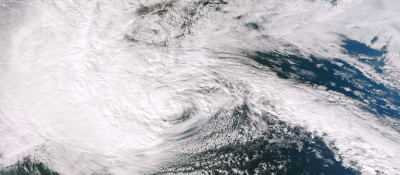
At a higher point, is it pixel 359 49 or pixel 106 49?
pixel 106 49

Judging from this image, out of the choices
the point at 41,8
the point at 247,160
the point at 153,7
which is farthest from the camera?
the point at 247,160

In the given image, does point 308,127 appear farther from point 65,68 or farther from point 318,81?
point 65,68

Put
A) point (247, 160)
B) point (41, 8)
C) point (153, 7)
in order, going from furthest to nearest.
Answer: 1. point (247, 160)
2. point (153, 7)
3. point (41, 8)

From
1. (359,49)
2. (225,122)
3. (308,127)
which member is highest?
(359,49)

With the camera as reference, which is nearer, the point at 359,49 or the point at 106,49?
the point at 106,49

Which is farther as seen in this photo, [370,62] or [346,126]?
[370,62]

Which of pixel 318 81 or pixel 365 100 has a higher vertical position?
pixel 318 81

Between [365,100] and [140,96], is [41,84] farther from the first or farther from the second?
[365,100]

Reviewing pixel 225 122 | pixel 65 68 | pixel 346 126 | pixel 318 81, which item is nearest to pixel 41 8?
pixel 65 68

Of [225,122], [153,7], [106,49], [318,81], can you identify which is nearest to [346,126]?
[318,81]
